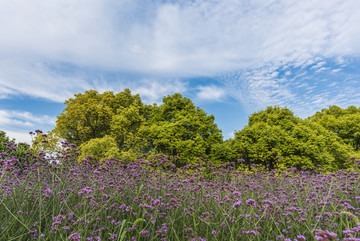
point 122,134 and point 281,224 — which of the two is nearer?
point 281,224

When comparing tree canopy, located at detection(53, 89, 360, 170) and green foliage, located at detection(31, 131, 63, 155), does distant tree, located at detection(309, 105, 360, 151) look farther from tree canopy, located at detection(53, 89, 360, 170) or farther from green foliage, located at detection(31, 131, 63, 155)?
green foliage, located at detection(31, 131, 63, 155)

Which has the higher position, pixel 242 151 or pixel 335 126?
pixel 335 126

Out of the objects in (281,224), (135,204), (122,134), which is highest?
(122,134)

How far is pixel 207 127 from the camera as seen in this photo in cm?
2381

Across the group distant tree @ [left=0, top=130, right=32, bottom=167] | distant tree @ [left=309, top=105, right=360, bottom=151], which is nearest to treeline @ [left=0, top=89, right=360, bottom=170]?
distant tree @ [left=309, top=105, right=360, bottom=151]

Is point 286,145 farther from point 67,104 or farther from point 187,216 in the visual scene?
point 67,104

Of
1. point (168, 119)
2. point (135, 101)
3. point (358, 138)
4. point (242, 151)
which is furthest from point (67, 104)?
point (358, 138)

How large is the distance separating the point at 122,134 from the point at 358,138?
31.9 metres

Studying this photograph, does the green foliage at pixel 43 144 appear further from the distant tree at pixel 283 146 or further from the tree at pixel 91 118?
the distant tree at pixel 283 146

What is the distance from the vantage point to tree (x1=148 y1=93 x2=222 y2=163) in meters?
20.6

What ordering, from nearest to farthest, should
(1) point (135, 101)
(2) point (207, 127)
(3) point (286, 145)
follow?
(3) point (286, 145) → (2) point (207, 127) → (1) point (135, 101)

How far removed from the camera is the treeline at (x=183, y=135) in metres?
20.2

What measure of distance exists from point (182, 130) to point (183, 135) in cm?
78

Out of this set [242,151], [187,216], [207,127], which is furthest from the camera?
[207,127]
